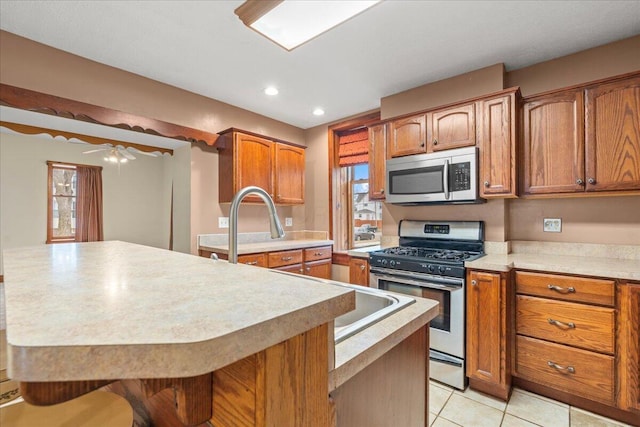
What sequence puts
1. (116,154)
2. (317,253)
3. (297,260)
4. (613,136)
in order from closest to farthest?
(613,136) < (116,154) < (297,260) < (317,253)

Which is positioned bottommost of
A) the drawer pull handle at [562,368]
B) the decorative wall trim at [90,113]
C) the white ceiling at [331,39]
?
the drawer pull handle at [562,368]

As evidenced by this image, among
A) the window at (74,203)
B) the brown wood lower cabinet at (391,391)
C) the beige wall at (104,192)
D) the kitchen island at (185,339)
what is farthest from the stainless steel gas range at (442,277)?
the window at (74,203)

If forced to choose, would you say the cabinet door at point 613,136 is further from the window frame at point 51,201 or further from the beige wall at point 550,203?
the window frame at point 51,201

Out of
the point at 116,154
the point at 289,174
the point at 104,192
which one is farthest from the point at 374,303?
the point at 104,192

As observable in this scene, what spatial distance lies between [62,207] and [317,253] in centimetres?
300

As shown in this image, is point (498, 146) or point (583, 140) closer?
point (583, 140)

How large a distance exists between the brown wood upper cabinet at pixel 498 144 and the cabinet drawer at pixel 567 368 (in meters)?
1.07

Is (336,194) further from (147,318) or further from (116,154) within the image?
(147,318)

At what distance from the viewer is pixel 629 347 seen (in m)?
1.69

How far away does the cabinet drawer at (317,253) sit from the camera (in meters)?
3.39

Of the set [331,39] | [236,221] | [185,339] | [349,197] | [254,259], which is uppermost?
[331,39]

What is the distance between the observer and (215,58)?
2.41 metres

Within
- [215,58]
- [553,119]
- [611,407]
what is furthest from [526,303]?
[215,58]

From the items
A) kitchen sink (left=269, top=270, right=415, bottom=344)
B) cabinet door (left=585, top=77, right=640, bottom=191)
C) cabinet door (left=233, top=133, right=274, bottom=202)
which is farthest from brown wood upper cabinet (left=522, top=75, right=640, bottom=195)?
cabinet door (left=233, top=133, right=274, bottom=202)
